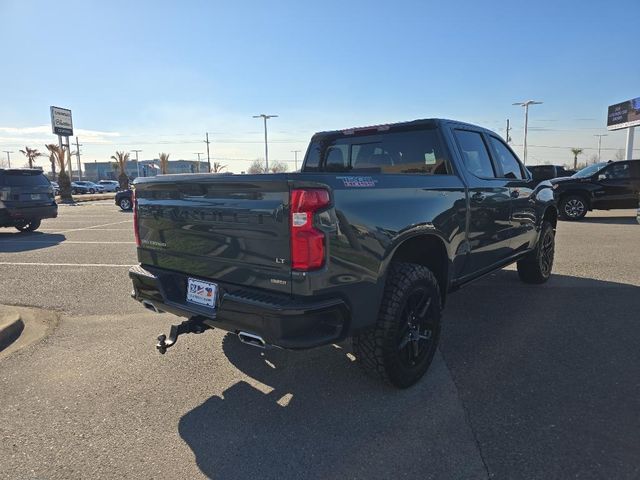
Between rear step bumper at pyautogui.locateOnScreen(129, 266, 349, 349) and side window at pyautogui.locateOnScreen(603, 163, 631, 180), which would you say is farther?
side window at pyautogui.locateOnScreen(603, 163, 631, 180)

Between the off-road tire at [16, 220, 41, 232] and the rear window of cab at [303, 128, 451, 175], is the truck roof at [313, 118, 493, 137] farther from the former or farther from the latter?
the off-road tire at [16, 220, 41, 232]

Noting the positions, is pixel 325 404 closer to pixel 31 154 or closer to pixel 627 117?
pixel 627 117

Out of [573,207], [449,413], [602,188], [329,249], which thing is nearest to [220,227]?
[329,249]

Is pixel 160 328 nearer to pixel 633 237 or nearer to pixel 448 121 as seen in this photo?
pixel 448 121

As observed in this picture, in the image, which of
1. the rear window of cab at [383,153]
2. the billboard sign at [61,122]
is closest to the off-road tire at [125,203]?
the rear window of cab at [383,153]

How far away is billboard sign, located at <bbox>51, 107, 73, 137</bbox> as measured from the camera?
1459 inches

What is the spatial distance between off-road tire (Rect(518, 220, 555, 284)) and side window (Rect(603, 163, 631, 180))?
28.8 feet

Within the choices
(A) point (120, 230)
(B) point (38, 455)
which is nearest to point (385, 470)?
(B) point (38, 455)

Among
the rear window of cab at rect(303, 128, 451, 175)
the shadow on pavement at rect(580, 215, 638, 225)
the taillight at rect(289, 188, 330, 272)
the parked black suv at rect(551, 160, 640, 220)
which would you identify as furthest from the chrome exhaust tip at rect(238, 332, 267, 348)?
the shadow on pavement at rect(580, 215, 638, 225)

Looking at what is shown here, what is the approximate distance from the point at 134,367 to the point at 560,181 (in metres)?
13.3

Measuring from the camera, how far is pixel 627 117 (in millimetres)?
40031

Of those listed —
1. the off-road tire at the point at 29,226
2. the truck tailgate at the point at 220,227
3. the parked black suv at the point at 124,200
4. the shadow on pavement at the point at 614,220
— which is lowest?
the shadow on pavement at the point at 614,220

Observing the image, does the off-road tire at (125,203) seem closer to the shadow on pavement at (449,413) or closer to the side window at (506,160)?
the shadow on pavement at (449,413)

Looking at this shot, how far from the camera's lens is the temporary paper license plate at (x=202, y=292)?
113 inches
